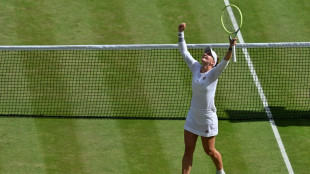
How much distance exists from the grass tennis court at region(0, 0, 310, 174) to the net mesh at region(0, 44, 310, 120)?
0.72 ft

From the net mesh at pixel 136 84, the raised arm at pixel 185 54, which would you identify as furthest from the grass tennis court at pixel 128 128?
the raised arm at pixel 185 54

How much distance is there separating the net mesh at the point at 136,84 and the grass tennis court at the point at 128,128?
22 cm

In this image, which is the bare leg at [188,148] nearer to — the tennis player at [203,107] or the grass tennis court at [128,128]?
the tennis player at [203,107]

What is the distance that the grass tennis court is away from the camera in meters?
16.8

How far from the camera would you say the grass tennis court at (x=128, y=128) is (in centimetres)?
1683

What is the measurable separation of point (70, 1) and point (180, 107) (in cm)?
624

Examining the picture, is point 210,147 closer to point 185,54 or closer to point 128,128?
point 185,54

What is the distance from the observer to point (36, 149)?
17219 millimetres

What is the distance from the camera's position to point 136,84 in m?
19.9

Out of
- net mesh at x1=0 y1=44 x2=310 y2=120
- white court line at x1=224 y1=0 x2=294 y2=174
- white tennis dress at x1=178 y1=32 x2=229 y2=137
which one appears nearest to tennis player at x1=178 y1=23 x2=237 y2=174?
white tennis dress at x1=178 y1=32 x2=229 y2=137

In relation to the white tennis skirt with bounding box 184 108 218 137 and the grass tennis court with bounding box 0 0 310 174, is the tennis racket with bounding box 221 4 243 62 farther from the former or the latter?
the white tennis skirt with bounding box 184 108 218 137

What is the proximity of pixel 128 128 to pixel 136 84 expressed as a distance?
1919 millimetres

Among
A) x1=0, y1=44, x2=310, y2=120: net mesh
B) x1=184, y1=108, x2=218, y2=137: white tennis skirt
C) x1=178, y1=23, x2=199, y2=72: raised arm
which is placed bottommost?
x1=0, y1=44, x2=310, y2=120: net mesh

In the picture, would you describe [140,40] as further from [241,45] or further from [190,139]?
[190,139]
